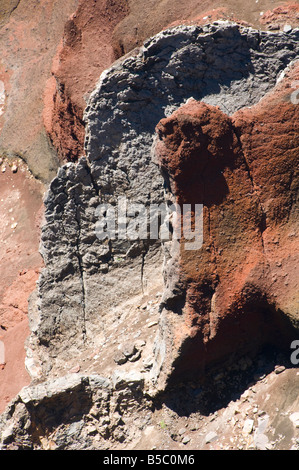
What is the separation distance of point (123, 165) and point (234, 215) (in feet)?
7.74

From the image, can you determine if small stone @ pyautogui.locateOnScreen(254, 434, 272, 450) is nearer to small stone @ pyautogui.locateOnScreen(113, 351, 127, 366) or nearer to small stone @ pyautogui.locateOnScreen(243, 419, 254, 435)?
small stone @ pyautogui.locateOnScreen(243, 419, 254, 435)

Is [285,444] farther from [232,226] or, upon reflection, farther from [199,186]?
[199,186]

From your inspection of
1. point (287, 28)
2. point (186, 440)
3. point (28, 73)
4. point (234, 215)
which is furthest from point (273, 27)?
point (28, 73)

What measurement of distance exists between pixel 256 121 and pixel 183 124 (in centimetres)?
71

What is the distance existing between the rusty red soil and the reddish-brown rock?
11.0 ft

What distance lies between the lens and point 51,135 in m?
10.2

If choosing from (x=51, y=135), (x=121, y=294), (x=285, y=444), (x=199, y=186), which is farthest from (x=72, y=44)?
(x=285, y=444)

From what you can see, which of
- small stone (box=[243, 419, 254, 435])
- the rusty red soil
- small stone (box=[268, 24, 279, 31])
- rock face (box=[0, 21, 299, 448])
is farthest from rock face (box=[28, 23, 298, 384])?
small stone (box=[243, 419, 254, 435])

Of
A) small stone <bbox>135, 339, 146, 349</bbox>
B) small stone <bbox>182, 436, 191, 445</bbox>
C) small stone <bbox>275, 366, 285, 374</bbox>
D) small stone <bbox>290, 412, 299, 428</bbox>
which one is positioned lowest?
small stone <bbox>182, 436, 191, 445</bbox>

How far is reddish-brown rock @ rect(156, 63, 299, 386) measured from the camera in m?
4.71

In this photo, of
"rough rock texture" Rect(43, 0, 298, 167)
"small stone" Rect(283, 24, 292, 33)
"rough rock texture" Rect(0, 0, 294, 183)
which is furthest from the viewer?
"rough rock texture" Rect(0, 0, 294, 183)

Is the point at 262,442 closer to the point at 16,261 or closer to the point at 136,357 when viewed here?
the point at 136,357

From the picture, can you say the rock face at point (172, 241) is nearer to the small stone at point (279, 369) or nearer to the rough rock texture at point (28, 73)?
the small stone at point (279, 369)

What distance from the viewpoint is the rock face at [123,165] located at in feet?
21.0
